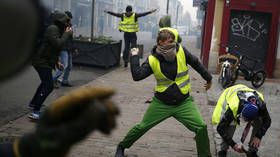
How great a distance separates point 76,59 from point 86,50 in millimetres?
Result: 493

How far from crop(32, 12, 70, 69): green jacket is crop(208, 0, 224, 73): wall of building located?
780 centimetres

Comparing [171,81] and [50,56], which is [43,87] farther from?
[171,81]

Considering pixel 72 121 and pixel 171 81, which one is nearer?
A: pixel 72 121

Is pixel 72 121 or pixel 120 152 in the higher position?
pixel 72 121

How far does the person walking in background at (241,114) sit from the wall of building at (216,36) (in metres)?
8.40

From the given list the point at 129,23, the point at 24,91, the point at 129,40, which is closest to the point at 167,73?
the point at 24,91

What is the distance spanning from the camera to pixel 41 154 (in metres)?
1.23

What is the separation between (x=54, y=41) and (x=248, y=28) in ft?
28.7

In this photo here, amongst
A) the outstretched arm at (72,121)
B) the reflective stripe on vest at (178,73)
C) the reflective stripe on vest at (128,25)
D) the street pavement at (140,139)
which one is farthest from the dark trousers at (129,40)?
the outstretched arm at (72,121)

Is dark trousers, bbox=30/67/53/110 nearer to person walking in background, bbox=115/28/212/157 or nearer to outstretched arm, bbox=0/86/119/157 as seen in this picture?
person walking in background, bbox=115/28/212/157

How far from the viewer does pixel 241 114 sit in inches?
158

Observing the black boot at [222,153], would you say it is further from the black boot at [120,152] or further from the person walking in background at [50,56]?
the person walking in background at [50,56]

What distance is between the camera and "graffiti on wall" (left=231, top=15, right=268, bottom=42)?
12523mm

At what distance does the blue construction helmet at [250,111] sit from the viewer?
388 centimetres
